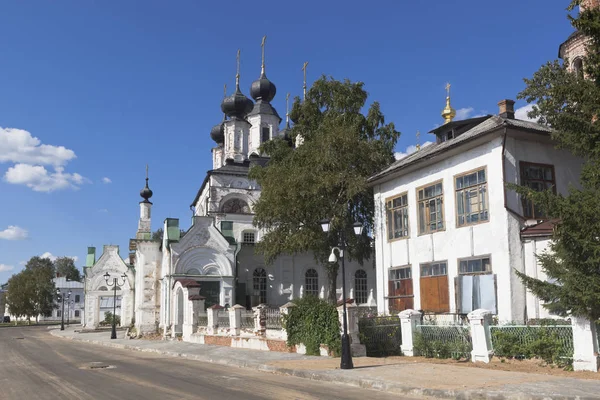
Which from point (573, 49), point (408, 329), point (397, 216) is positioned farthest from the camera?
A: point (573, 49)

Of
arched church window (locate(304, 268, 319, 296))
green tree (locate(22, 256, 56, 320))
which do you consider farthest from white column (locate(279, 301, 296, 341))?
green tree (locate(22, 256, 56, 320))

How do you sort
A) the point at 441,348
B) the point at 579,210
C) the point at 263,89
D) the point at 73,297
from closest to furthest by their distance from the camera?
1. the point at 579,210
2. the point at 441,348
3. the point at 263,89
4. the point at 73,297

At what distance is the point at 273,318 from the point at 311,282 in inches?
648

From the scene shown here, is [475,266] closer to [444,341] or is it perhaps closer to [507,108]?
[444,341]

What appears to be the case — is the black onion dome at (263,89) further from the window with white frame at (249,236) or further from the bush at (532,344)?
the bush at (532,344)

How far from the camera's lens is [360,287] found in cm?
3912

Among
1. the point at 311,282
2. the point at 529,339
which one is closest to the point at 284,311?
the point at 529,339

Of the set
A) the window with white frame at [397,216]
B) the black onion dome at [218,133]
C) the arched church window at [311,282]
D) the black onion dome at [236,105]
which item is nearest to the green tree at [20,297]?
the black onion dome at [218,133]

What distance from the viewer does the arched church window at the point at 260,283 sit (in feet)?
123

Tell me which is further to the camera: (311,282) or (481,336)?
(311,282)

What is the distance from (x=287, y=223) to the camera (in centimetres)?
3066

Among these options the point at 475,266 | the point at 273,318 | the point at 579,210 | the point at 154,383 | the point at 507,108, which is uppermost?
the point at 507,108

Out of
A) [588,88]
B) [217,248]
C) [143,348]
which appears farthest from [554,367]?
[217,248]

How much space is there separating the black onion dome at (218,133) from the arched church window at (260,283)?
28.6 m
